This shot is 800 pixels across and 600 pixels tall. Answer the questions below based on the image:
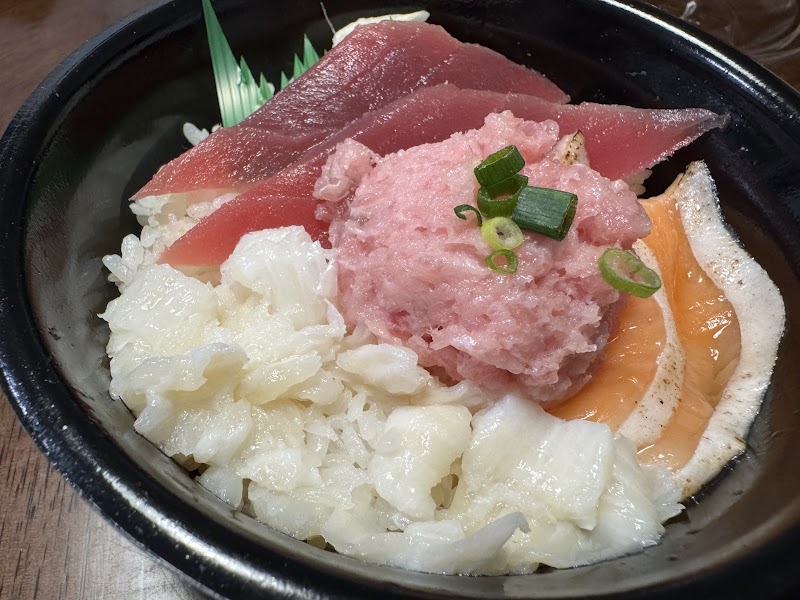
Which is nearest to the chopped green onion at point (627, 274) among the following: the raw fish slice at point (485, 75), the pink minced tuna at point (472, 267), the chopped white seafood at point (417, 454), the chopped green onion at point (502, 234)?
the pink minced tuna at point (472, 267)

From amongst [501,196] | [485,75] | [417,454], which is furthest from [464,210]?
[485,75]

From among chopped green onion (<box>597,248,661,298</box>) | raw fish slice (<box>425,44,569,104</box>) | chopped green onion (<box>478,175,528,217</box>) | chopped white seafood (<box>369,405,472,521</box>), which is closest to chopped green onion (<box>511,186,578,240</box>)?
chopped green onion (<box>478,175,528,217</box>)

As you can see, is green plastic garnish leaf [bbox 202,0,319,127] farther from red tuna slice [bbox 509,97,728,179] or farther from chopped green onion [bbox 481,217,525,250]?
chopped green onion [bbox 481,217,525,250]

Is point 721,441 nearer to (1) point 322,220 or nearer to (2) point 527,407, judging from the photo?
(2) point 527,407

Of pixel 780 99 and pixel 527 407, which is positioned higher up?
pixel 780 99

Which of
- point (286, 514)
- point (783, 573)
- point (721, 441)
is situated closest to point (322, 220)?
point (286, 514)

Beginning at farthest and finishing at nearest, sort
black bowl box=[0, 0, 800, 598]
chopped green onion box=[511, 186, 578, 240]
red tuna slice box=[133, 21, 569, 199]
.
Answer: red tuna slice box=[133, 21, 569, 199]
chopped green onion box=[511, 186, 578, 240]
black bowl box=[0, 0, 800, 598]

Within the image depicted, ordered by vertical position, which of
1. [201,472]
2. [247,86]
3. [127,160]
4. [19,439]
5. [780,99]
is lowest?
[19,439]
